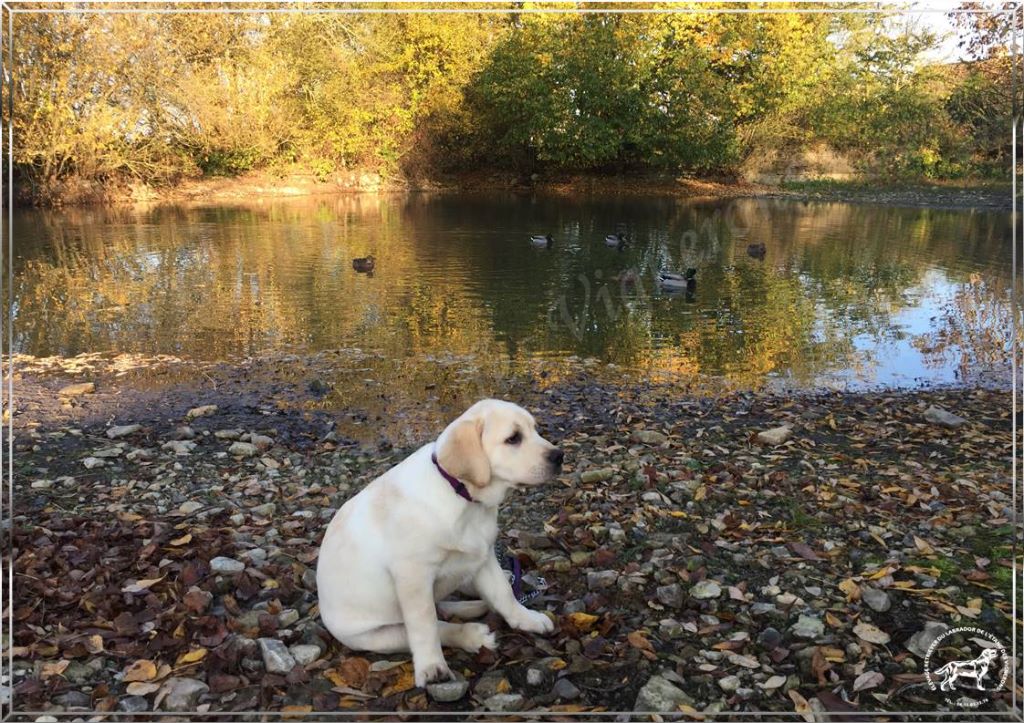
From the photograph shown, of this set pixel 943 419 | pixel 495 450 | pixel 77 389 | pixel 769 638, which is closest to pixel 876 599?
pixel 769 638

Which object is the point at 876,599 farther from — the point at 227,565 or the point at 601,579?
the point at 227,565

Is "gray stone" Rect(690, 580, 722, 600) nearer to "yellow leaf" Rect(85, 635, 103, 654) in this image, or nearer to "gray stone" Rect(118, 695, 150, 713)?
"gray stone" Rect(118, 695, 150, 713)

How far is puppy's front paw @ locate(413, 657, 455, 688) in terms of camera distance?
3580 mm

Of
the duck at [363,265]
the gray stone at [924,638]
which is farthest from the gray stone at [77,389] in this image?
the gray stone at [924,638]

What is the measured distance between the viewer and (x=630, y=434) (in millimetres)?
7777

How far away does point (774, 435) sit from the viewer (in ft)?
24.4

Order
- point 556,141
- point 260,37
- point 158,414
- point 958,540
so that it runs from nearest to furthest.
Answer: point 958,540, point 158,414, point 556,141, point 260,37

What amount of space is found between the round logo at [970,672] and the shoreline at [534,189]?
2572 centimetres

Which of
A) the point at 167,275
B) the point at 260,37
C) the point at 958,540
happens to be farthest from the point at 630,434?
the point at 260,37

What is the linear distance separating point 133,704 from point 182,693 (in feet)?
0.71

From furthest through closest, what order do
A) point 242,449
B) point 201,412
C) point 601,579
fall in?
point 201,412
point 242,449
point 601,579

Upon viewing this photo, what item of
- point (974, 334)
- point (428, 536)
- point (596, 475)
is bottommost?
point (596, 475)

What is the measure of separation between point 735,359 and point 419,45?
14.5 meters

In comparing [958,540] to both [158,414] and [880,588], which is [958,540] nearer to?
[880,588]
